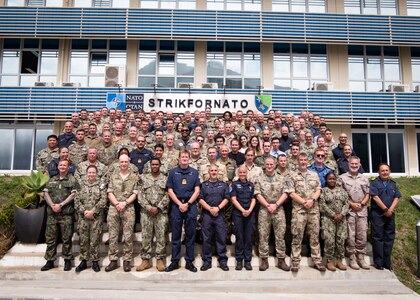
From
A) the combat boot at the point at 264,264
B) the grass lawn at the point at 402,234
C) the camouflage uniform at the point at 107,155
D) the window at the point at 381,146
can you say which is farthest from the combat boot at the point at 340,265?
the window at the point at 381,146

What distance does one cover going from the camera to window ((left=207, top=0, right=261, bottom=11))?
13.9 meters

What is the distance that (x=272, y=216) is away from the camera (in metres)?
5.65

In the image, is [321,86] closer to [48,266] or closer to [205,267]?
[205,267]

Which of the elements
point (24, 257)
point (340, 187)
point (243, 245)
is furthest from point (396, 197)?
point (24, 257)

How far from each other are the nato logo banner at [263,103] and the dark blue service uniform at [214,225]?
7.35 meters

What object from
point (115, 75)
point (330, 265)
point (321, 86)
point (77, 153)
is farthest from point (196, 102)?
point (330, 265)

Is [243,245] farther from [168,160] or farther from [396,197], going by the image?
[396,197]

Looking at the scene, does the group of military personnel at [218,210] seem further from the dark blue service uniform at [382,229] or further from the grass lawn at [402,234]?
the grass lawn at [402,234]

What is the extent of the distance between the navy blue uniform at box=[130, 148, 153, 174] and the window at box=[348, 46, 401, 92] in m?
10.5

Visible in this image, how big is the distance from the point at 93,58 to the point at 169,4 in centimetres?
384

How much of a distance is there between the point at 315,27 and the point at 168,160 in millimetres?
9777

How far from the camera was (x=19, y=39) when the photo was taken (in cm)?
1373

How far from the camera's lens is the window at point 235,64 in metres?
13.6

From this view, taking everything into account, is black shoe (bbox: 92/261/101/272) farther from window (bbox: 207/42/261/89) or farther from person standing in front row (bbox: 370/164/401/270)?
window (bbox: 207/42/261/89)
